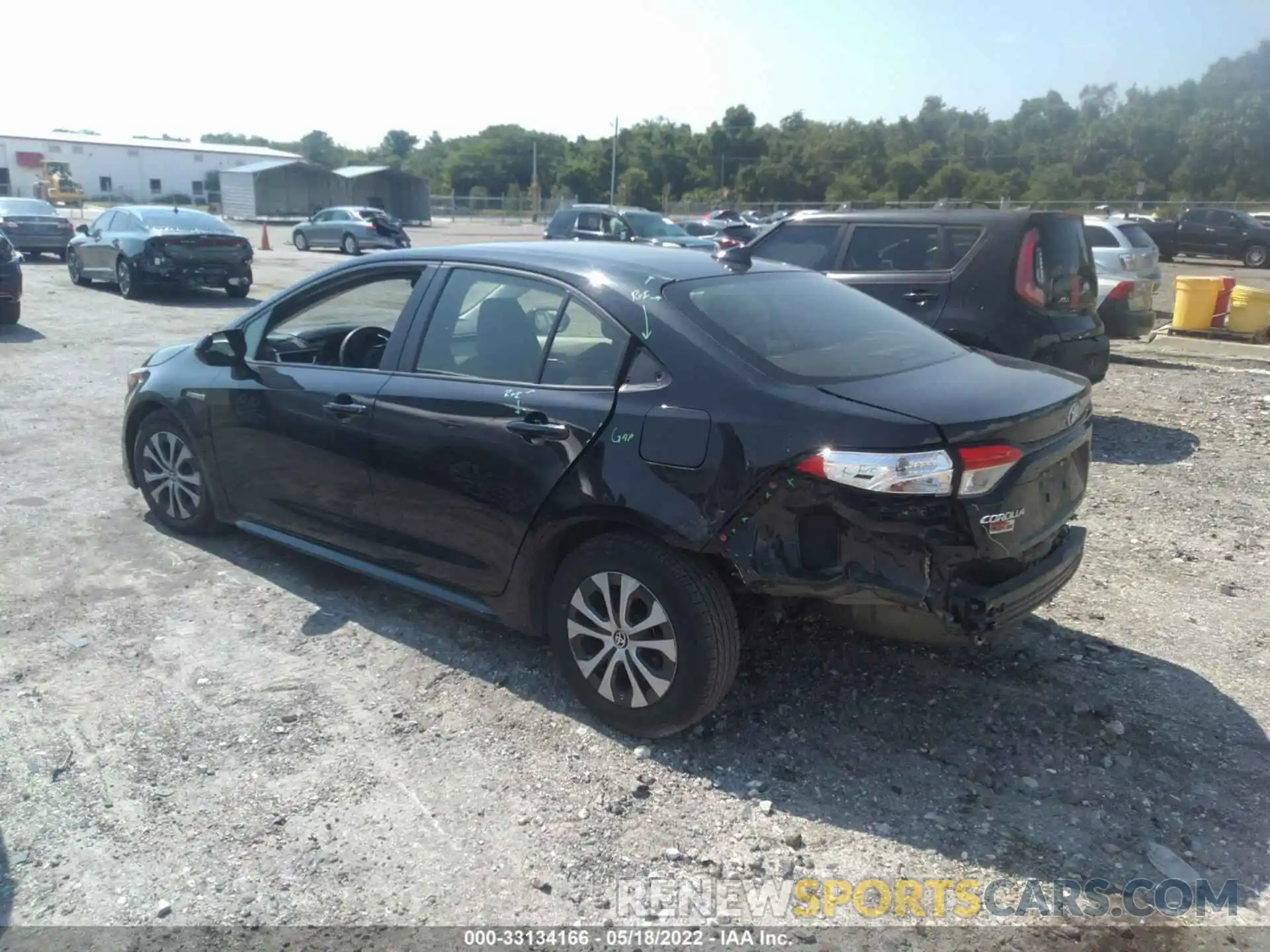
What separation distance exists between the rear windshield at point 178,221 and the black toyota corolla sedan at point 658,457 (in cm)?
1302

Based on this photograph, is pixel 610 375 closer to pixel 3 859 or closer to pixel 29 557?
pixel 3 859

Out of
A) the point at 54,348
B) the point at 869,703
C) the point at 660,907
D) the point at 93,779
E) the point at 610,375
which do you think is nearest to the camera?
the point at 660,907

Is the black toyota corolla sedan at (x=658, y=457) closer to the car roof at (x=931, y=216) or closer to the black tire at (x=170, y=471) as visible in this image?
the black tire at (x=170, y=471)

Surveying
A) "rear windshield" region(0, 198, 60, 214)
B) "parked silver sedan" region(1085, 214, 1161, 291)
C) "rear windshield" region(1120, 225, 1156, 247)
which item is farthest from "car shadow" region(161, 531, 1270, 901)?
"rear windshield" region(0, 198, 60, 214)

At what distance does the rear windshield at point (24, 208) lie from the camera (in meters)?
22.1

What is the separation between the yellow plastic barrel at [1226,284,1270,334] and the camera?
43.4 feet

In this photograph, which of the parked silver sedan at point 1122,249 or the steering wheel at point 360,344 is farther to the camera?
the parked silver sedan at point 1122,249

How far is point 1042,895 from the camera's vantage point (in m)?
2.90

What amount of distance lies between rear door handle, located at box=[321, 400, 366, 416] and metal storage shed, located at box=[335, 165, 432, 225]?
51.9m

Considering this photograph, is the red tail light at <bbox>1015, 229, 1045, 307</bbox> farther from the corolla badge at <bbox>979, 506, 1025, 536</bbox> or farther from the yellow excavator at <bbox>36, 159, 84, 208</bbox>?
the yellow excavator at <bbox>36, 159, 84, 208</bbox>

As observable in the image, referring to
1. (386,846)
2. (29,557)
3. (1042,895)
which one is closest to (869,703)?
(1042,895)

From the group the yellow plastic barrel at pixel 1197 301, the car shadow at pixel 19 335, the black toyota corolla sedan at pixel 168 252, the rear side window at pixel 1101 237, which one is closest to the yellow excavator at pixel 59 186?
the black toyota corolla sedan at pixel 168 252

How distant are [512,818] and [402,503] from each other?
1504 millimetres

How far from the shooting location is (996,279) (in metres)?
7.58
